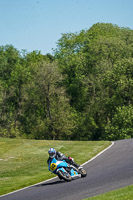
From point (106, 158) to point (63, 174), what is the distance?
824 cm

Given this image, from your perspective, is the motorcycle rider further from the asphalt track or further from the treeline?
the treeline

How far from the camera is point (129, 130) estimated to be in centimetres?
5559

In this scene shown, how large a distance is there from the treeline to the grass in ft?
65.8

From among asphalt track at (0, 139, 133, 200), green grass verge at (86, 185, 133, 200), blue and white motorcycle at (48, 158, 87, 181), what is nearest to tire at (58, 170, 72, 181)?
blue and white motorcycle at (48, 158, 87, 181)

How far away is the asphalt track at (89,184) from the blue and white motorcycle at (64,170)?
30 centimetres

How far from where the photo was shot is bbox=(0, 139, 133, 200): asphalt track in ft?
51.7

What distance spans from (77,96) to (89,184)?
196ft

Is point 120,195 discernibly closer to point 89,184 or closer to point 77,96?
point 89,184

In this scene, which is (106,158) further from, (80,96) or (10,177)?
(80,96)

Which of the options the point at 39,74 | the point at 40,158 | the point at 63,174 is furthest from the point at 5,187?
the point at 39,74

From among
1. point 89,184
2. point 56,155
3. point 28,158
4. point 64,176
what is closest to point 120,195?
point 89,184

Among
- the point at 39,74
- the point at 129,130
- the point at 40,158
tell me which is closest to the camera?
the point at 40,158

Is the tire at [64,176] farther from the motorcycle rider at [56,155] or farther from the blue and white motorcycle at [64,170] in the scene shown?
the motorcycle rider at [56,155]

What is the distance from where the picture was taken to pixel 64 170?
62.9ft
